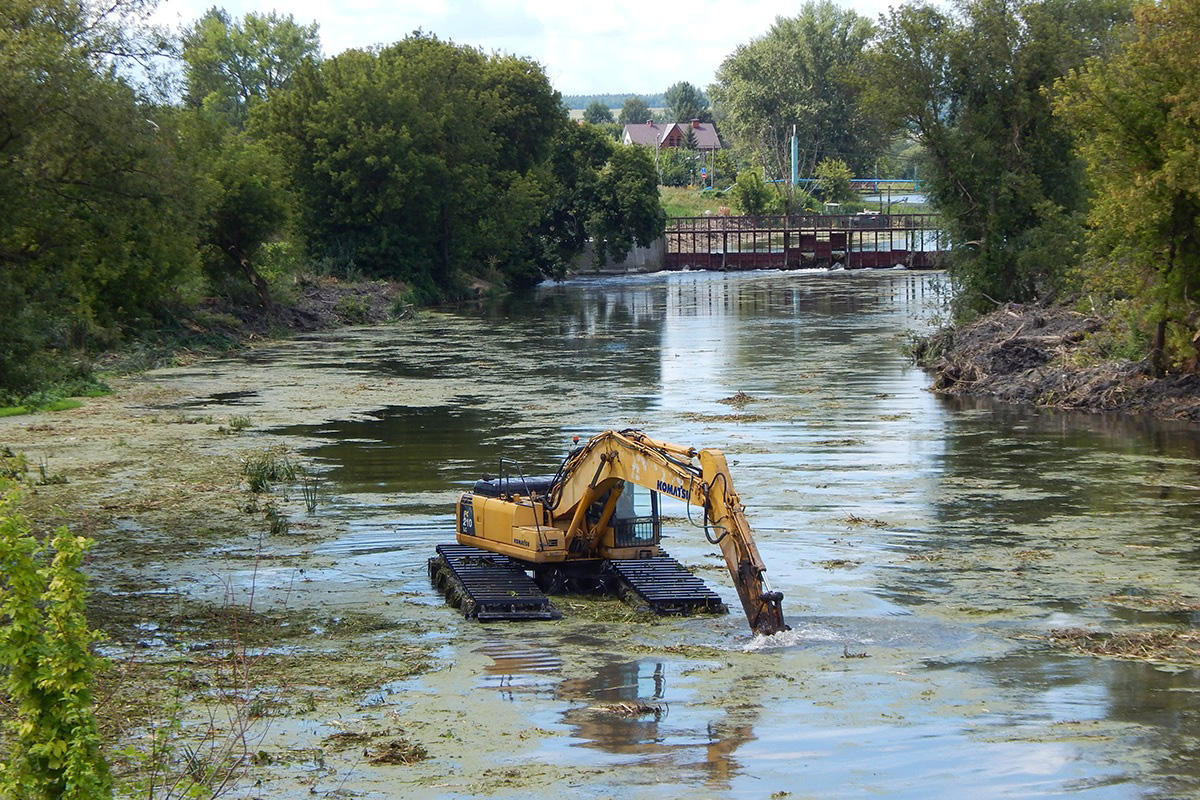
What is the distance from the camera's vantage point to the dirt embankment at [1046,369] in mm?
30734

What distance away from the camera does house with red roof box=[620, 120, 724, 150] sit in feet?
539

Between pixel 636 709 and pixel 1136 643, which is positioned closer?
pixel 636 709

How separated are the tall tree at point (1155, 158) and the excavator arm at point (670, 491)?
17.0 meters

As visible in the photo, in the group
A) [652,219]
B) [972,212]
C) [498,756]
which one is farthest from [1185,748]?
[652,219]

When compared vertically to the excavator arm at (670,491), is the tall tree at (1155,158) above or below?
above

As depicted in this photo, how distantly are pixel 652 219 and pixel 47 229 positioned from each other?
7082 cm

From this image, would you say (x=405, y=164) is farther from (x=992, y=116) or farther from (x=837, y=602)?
(x=837, y=602)

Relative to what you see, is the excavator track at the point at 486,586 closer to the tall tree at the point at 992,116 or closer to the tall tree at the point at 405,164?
the tall tree at the point at 992,116

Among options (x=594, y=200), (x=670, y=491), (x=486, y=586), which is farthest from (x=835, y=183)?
(x=670, y=491)

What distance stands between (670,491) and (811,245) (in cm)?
7857

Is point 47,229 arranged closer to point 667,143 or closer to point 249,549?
point 249,549

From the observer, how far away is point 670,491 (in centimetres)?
1376

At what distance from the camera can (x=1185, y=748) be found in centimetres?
1078

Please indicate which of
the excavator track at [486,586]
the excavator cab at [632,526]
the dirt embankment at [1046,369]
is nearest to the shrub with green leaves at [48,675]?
the excavator track at [486,586]
